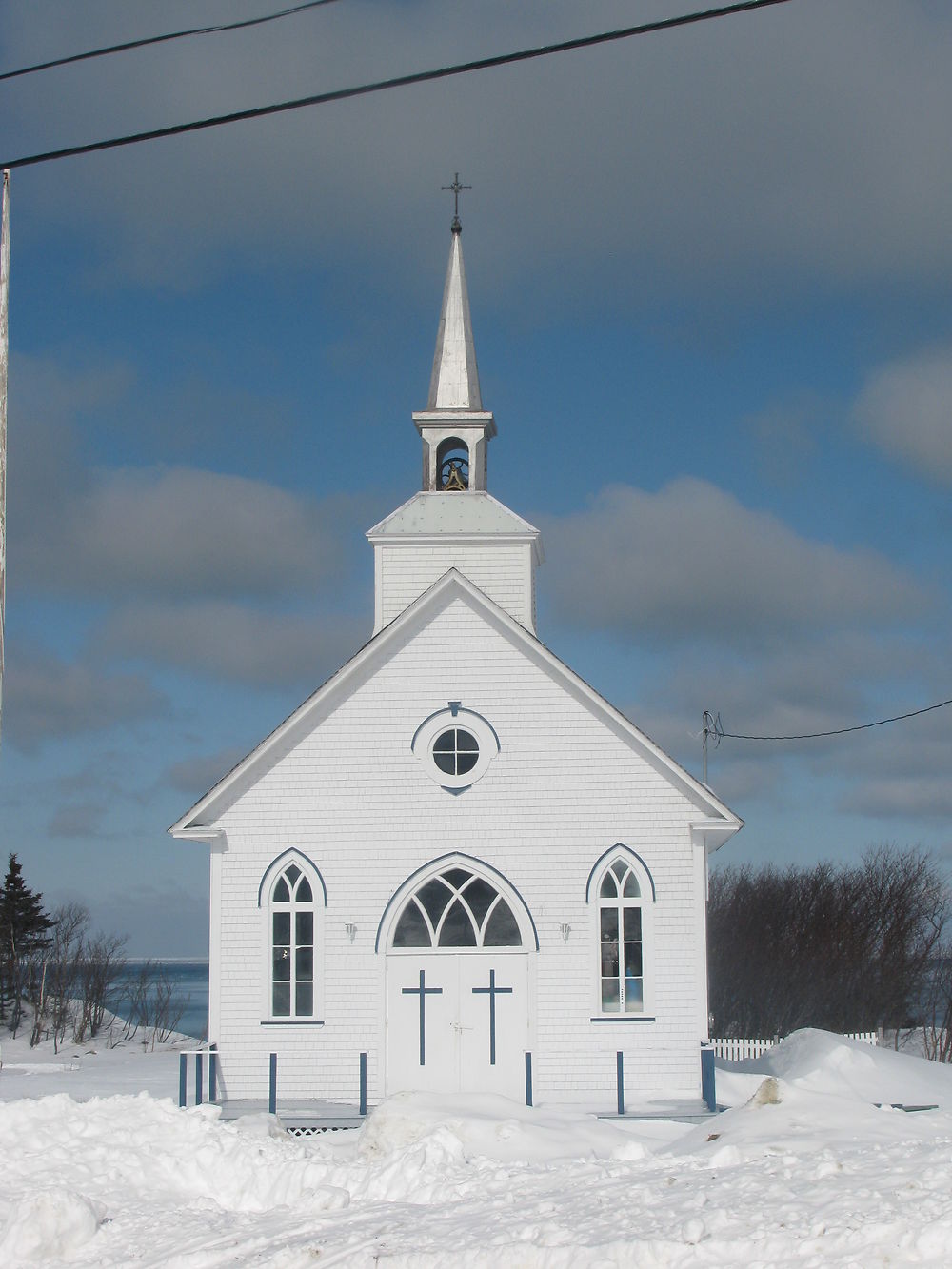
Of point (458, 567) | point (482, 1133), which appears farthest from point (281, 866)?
A: point (482, 1133)

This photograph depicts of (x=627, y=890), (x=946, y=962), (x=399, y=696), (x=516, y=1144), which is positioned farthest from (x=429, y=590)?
(x=946, y=962)

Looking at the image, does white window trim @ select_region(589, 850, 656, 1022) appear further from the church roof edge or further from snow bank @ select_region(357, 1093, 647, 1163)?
snow bank @ select_region(357, 1093, 647, 1163)

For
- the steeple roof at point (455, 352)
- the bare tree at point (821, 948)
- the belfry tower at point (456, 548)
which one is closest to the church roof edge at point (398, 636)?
the belfry tower at point (456, 548)

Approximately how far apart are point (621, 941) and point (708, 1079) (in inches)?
82.1

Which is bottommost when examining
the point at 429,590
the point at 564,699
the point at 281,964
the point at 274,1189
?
the point at 274,1189

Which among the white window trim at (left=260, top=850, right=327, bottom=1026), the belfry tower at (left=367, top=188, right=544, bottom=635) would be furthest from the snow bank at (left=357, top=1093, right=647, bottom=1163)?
the belfry tower at (left=367, top=188, right=544, bottom=635)

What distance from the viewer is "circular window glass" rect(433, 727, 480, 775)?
779 inches

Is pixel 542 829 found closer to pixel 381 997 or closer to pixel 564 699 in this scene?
pixel 564 699

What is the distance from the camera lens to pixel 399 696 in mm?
19969

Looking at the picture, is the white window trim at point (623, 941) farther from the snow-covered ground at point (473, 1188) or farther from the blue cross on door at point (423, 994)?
the snow-covered ground at point (473, 1188)

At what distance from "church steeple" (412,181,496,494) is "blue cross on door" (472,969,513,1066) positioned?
801cm

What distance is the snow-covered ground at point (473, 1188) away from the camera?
9.59m

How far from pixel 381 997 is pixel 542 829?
10.1 feet

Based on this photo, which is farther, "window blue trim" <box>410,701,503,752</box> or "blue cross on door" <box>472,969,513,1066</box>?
"window blue trim" <box>410,701,503,752</box>
